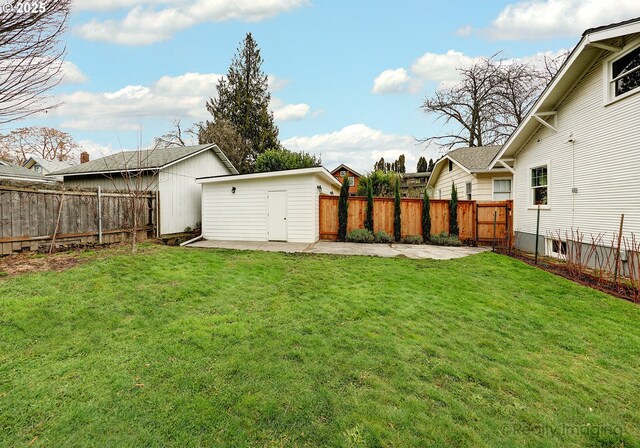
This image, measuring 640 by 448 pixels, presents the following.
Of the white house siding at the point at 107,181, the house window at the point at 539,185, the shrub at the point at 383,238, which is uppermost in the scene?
the white house siding at the point at 107,181

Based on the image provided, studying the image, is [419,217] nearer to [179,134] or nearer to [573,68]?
[573,68]

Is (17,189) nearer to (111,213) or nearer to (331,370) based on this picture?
(111,213)

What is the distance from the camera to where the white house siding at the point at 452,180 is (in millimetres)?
13047

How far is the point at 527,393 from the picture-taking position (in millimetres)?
2545

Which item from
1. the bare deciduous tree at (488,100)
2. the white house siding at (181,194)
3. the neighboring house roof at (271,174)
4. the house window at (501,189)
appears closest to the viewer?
the neighboring house roof at (271,174)

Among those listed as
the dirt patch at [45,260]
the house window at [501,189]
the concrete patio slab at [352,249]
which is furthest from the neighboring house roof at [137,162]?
the house window at [501,189]

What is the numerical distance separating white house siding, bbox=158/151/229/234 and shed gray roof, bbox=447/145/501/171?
12.2 m

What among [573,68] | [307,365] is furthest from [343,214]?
[307,365]

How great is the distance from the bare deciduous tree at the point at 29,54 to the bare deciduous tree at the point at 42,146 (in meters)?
28.8

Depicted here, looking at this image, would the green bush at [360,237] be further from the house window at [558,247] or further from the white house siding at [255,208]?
the house window at [558,247]

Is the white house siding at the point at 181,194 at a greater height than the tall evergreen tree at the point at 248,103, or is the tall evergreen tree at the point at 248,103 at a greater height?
the tall evergreen tree at the point at 248,103

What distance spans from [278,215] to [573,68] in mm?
9759

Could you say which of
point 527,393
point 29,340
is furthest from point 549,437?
point 29,340

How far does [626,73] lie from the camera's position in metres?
6.23
